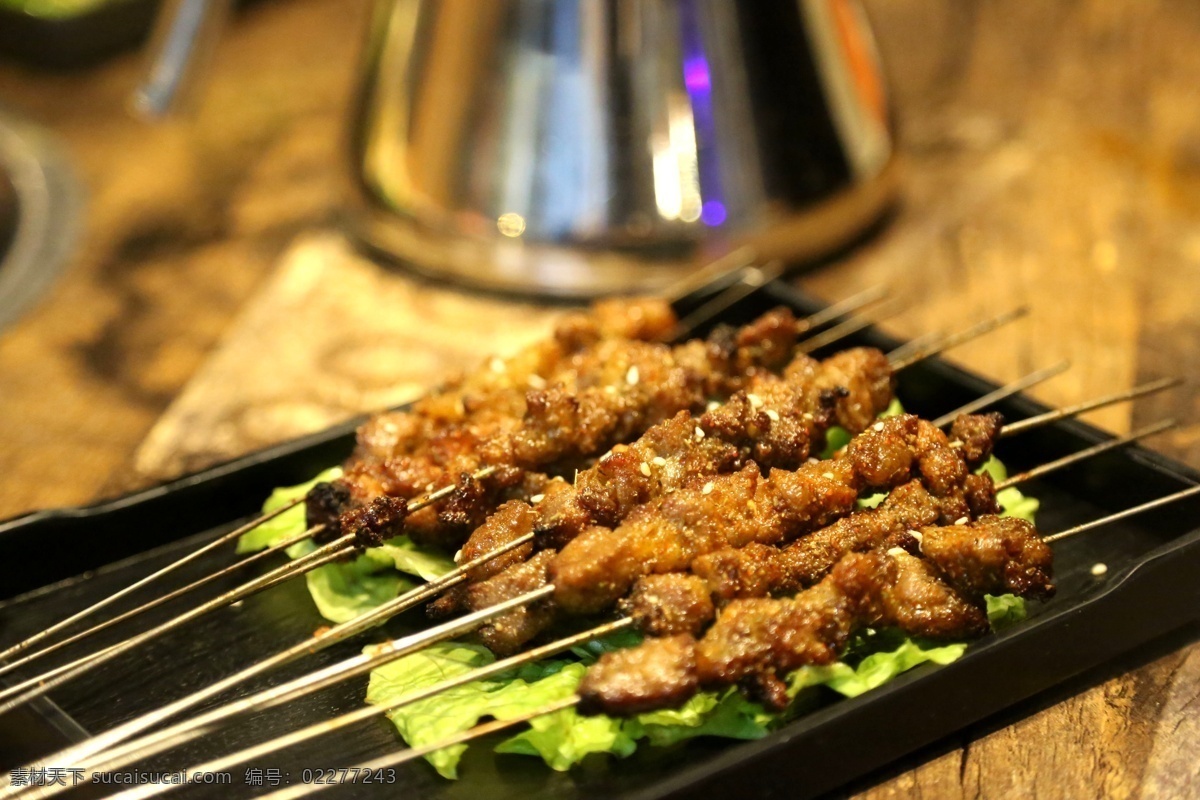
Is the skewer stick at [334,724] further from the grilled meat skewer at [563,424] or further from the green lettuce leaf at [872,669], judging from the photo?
the grilled meat skewer at [563,424]

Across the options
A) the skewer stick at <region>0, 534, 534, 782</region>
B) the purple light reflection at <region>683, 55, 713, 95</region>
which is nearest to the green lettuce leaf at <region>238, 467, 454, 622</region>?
the skewer stick at <region>0, 534, 534, 782</region>

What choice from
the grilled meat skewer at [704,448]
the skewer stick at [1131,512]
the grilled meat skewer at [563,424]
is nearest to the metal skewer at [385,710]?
the grilled meat skewer at [704,448]

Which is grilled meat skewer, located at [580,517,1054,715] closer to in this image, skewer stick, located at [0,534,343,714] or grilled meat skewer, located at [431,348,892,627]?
grilled meat skewer, located at [431,348,892,627]

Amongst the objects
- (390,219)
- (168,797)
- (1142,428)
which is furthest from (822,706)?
(390,219)

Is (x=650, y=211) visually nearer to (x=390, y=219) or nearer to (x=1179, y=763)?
(x=390, y=219)

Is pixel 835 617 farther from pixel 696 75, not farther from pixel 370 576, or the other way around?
pixel 696 75

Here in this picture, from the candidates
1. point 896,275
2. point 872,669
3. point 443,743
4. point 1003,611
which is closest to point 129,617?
point 443,743
